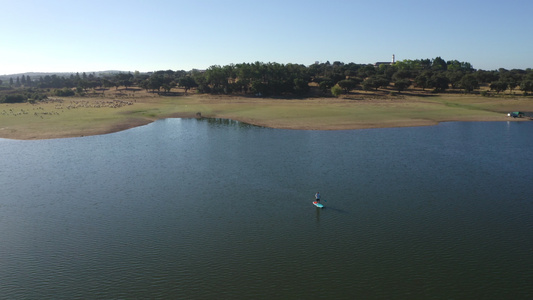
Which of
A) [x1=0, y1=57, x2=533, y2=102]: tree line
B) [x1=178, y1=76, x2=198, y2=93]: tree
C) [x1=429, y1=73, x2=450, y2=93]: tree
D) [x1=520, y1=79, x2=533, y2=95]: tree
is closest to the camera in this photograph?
[x1=520, y1=79, x2=533, y2=95]: tree

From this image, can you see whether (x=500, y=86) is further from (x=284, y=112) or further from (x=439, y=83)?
(x=284, y=112)

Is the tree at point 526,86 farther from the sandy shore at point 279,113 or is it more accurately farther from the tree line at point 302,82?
the sandy shore at point 279,113

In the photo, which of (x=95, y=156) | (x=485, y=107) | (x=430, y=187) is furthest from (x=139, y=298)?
(x=485, y=107)

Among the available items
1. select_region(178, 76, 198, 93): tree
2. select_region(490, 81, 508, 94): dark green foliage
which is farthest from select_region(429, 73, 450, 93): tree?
select_region(178, 76, 198, 93): tree

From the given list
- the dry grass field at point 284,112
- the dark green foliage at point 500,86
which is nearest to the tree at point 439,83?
the dry grass field at point 284,112

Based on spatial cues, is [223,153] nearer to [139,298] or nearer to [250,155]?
[250,155]

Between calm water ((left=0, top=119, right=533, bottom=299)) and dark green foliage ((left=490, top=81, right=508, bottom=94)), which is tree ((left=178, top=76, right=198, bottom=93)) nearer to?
calm water ((left=0, top=119, right=533, bottom=299))
